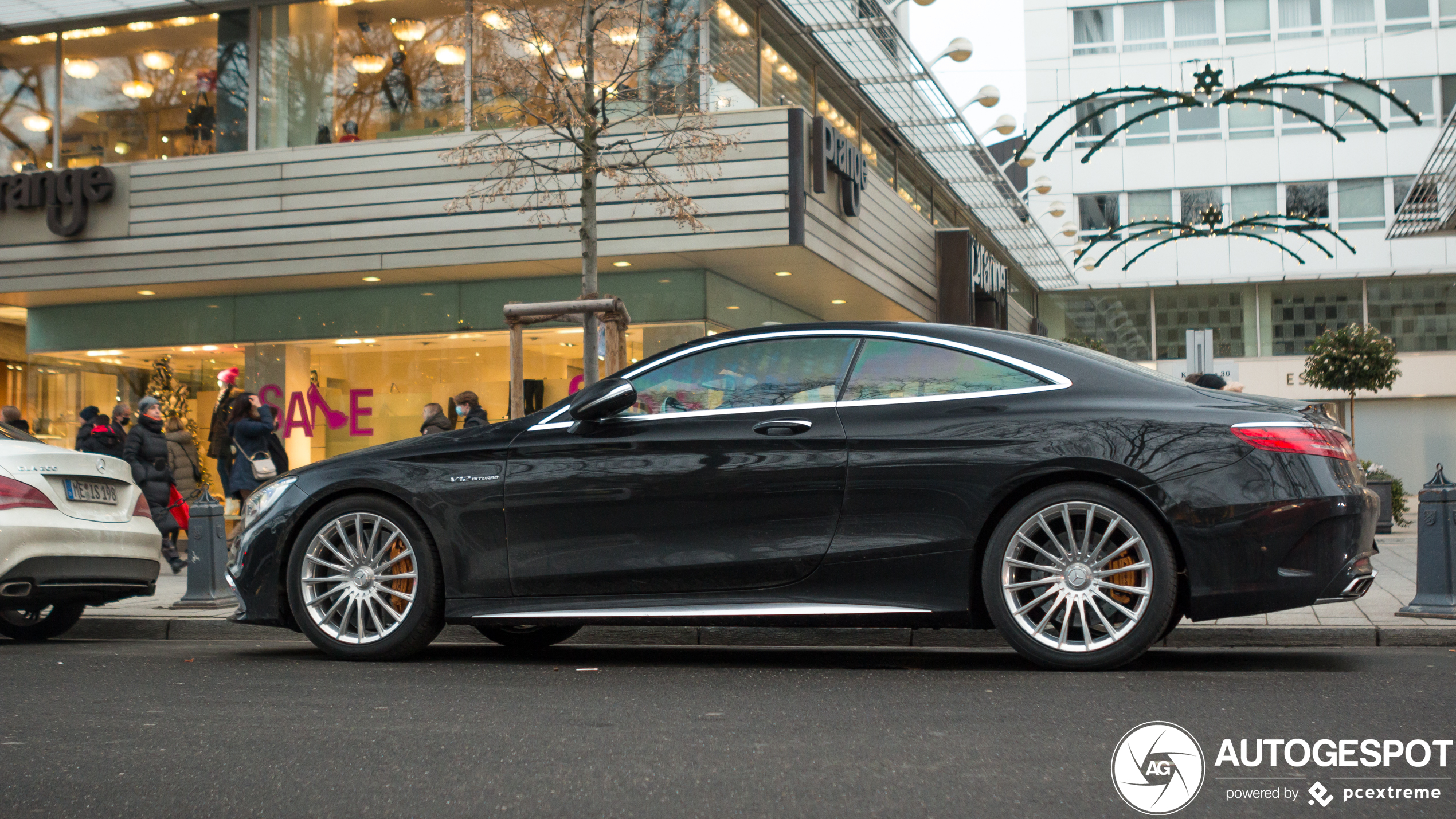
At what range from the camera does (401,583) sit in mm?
5898

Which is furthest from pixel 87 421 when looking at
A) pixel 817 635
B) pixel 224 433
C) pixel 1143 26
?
pixel 1143 26

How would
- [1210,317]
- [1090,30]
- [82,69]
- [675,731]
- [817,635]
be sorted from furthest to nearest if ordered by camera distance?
[1090,30]
[1210,317]
[82,69]
[817,635]
[675,731]

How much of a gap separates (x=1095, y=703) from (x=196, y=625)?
5.75 meters

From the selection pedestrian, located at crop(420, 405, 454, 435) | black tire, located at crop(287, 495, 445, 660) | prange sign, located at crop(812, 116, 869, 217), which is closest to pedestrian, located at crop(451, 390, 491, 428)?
Result: pedestrian, located at crop(420, 405, 454, 435)

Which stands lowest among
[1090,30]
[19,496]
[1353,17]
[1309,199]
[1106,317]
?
[19,496]

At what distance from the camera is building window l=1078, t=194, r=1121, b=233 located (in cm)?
3925

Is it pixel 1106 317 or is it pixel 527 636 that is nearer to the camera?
pixel 527 636

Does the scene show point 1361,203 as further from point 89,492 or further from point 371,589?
point 371,589

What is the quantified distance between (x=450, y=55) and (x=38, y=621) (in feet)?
30.3

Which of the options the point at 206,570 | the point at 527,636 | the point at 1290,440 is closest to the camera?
the point at 1290,440

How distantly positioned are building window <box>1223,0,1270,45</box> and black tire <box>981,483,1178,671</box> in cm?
3758

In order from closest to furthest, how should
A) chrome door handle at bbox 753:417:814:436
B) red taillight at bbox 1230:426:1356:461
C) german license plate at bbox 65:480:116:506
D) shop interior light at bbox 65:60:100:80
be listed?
red taillight at bbox 1230:426:1356:461 → chrome door handle at bbox 753:417:814:436 → german license plate at bbox 65:480:116:506 → shop interior light at bbox 65:60:100:80

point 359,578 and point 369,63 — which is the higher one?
point 369,63

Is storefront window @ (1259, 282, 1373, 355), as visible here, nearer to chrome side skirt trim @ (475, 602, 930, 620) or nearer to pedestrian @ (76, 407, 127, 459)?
pedestrian @ (76, 407, 127, 459)
